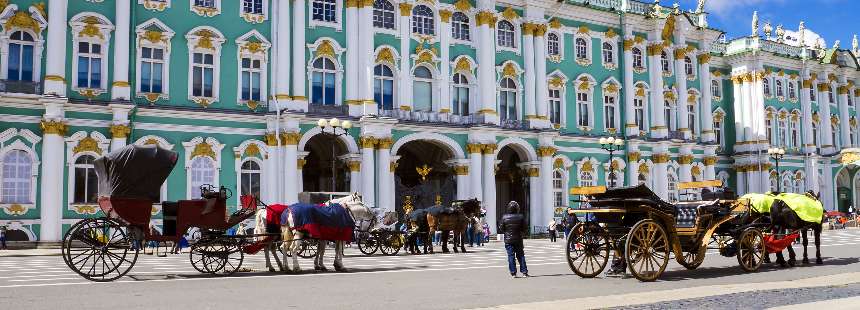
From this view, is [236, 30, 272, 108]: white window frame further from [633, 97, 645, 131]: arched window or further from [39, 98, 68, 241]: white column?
[633, 97, 645, 131]: arched window

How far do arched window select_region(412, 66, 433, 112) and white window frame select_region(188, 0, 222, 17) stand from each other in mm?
10108

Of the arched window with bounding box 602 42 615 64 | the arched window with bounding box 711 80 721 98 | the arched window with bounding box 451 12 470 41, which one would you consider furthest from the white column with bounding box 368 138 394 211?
the arched window with bounding box 711 80 721 98

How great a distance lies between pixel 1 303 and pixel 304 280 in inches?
227

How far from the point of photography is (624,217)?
16.6 m

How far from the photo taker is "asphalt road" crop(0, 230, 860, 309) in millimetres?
12586

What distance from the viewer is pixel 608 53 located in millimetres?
47938

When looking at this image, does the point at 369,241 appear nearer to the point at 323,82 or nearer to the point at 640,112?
the point at 323,82

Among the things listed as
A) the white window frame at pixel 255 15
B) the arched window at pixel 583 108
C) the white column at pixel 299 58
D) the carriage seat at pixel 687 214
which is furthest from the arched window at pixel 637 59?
the carriage seat at pixel 687 214

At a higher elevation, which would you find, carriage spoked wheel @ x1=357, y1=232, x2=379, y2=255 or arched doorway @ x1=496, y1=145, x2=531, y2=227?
arched doorway @ x1=496, y1=145, x2=531, y2=227

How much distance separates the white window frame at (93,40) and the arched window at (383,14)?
12085mm

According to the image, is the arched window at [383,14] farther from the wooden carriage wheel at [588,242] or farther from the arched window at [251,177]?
the wooden carriage wheel at [588,242]

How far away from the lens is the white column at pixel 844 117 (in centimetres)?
6341

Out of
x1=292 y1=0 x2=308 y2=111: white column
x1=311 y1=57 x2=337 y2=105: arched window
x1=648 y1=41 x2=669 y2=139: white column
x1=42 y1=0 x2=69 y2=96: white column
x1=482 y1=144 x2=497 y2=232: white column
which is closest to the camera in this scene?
x1=42 y1=0 x2=69 y2=96: white column

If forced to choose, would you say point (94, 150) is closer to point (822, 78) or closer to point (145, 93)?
point (145, 93)
